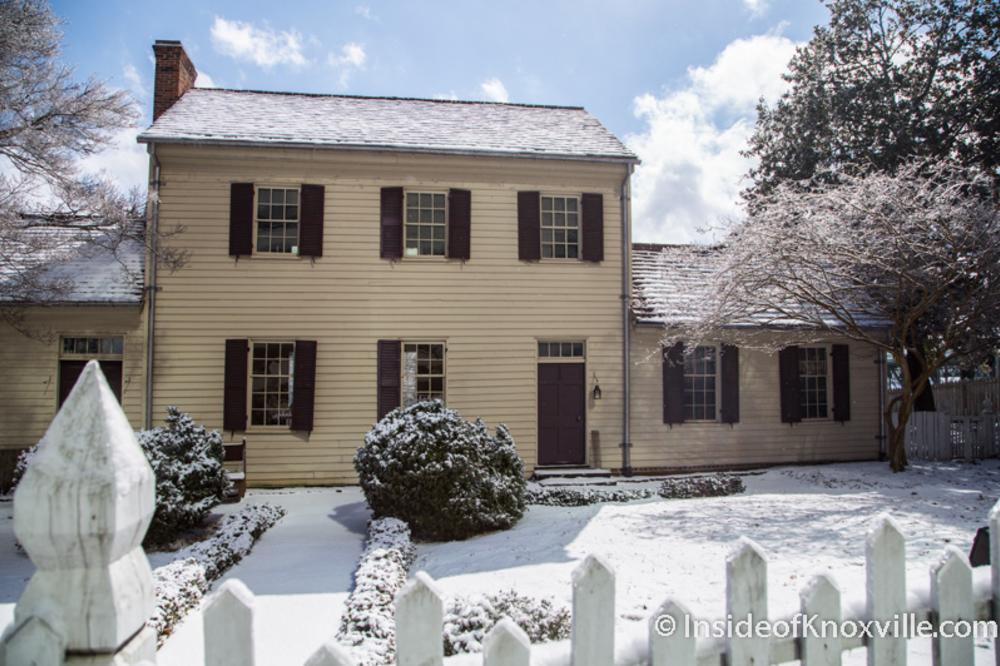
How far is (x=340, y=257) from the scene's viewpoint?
13.7m

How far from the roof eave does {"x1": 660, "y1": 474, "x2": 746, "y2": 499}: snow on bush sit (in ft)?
23.0

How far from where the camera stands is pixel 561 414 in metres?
14.2

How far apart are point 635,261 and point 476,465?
27.7 feet

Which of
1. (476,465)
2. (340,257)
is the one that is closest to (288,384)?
(340,257)

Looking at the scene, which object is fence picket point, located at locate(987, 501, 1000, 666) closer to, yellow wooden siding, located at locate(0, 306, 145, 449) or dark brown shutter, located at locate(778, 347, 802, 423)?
yellow wooden siding, located at locate(0, 306, 145, 449)

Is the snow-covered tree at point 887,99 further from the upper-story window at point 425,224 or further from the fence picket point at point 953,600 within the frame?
the fence picket point at point 953,600

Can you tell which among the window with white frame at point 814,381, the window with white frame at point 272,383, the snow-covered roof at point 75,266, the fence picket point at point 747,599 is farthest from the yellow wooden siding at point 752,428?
the fence picket point at point 747,599

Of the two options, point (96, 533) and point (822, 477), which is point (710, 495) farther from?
point (96, 533)

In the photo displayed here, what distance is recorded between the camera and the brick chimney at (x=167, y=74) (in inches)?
613

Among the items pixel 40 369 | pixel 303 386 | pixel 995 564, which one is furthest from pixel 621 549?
pixel 40 369

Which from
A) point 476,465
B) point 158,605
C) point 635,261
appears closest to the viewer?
point 158,605

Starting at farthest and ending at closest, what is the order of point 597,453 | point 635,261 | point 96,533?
point 635,261 < point 597,453 < point 96,533

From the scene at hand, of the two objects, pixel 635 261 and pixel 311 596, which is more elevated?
pixel 635 261

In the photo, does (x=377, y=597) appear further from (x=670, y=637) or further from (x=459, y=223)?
(x=459, y=223)
